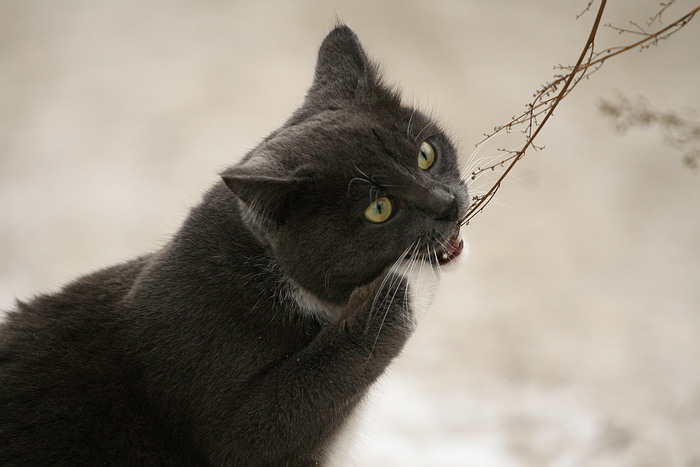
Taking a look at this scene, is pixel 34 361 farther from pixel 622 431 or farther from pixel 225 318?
pixel 622 431

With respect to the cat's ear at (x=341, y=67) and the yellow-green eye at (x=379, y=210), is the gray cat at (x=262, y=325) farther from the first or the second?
the cat's ear at (x=341, y=67)

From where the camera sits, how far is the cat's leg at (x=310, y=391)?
1725 millimetres

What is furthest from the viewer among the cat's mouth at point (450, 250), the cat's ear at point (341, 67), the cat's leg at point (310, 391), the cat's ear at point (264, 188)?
the cat's ear at point (341, 67)

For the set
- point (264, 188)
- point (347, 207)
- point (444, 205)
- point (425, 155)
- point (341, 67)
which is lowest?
point (264, 188)

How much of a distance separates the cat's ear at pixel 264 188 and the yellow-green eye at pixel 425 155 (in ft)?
1.08

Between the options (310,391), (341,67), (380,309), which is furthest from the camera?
(341,67)

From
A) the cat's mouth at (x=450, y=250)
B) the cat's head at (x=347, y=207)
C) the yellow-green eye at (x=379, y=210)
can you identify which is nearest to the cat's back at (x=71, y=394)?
the cat's head at (x=347, y=207)

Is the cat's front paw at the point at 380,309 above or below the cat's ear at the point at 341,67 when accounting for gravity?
below

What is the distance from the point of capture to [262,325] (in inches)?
71.1

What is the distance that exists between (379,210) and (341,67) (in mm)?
500

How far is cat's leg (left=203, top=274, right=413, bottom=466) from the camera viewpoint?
5.66 ft

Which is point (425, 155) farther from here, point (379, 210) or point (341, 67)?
point (341, 67)

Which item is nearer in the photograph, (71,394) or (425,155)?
(71,394)

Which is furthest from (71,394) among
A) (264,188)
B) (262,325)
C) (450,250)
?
(450,250)
